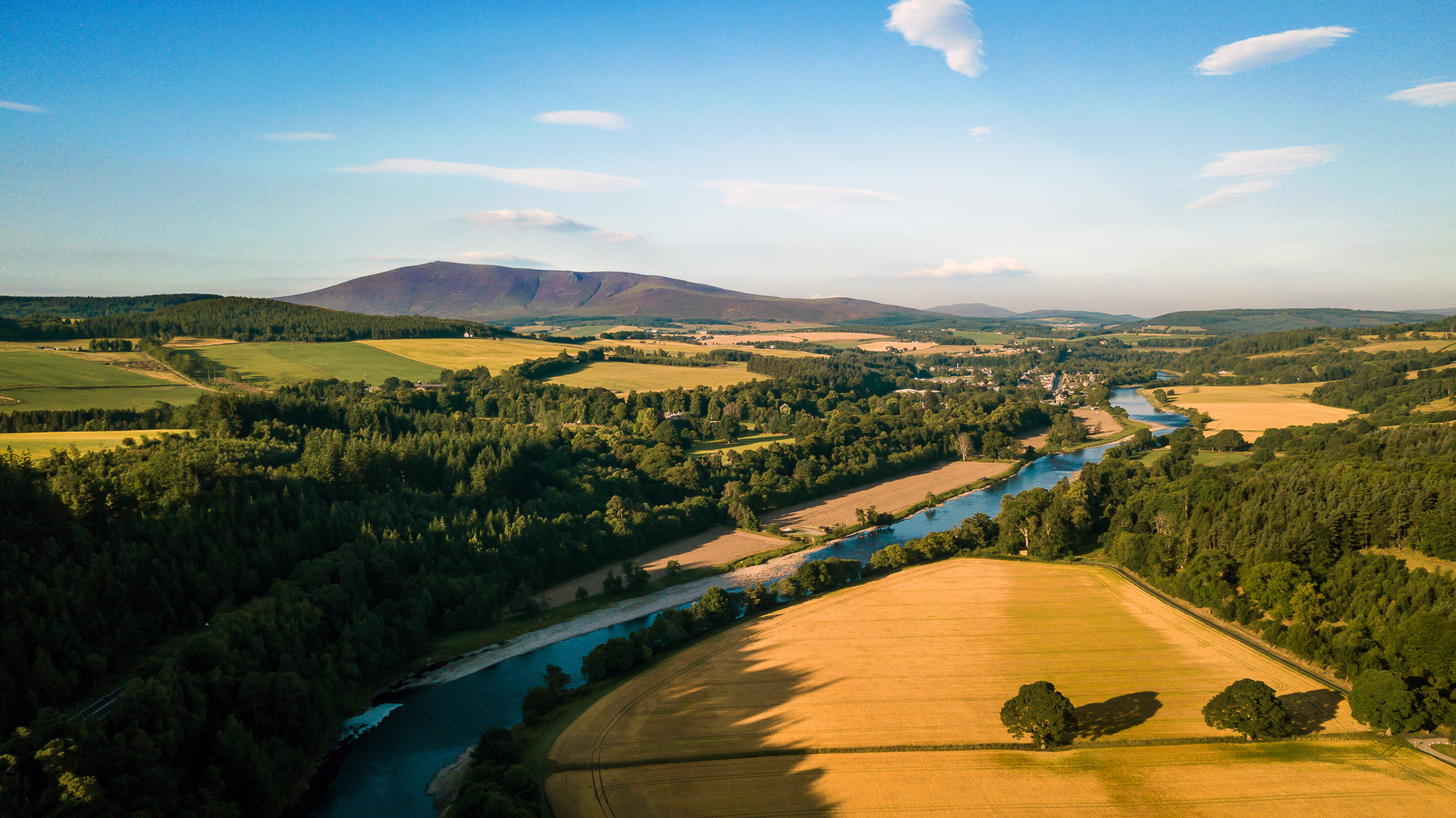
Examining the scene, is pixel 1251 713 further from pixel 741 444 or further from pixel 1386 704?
pixel 741 444

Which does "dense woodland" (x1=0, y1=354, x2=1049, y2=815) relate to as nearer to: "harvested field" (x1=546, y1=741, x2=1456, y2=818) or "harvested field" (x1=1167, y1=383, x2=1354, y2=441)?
"harvested field" (x1=546, y1=741, x2=1456, y2=818)

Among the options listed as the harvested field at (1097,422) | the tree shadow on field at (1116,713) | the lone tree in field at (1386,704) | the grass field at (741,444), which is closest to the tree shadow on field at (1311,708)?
the lone tree in field at (1386,704)

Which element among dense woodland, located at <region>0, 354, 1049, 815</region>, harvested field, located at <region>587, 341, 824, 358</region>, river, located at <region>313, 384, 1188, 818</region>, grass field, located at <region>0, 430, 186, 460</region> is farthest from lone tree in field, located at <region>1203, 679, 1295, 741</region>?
harvested field, located at <region>587, 341, 824, 358</region>

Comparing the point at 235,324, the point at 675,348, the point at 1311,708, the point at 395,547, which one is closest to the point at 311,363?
the point at 235,324

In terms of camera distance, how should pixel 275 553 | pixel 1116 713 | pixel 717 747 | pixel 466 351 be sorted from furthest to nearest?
pixel 466 351 → pixel 275 553 → pixel 1116 713 → pixel 717 747

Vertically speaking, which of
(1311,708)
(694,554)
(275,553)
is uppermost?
(275,553)

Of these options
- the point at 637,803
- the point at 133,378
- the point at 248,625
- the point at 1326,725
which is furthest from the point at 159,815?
the point at 133,378

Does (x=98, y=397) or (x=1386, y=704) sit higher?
(x=98, y=397)
